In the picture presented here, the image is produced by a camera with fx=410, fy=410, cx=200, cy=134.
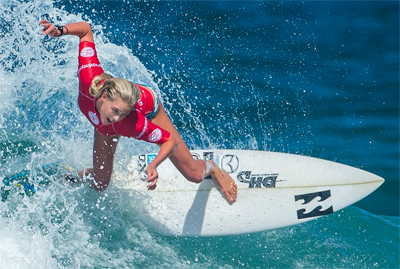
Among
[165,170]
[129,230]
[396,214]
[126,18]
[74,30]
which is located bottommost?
[396,214]

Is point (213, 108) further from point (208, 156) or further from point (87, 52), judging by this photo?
point (87, 52)

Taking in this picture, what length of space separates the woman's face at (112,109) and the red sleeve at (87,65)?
1.22ft

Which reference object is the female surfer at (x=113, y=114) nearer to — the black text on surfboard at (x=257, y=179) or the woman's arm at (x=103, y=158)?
the woman's arm at (x=103, y=158)

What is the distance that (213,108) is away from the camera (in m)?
6.85

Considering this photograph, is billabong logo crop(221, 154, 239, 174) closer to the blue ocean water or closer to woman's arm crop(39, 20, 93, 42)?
the blue ocean water

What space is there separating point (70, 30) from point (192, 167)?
177cm

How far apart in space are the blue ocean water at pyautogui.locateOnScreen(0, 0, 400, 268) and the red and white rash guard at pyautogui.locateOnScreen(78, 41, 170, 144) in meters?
1.02

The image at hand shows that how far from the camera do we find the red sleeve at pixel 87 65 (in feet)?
11.6

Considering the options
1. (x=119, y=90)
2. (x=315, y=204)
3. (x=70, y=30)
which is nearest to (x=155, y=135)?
(x=119, y=90)

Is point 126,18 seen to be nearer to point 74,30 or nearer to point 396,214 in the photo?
point 74,30

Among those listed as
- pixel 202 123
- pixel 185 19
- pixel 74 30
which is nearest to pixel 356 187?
pixel 202 123

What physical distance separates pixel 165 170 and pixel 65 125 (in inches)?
61.6

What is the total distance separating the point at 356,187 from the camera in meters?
5.08

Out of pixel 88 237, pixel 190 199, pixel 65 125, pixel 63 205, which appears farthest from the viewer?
pixel 65 125
